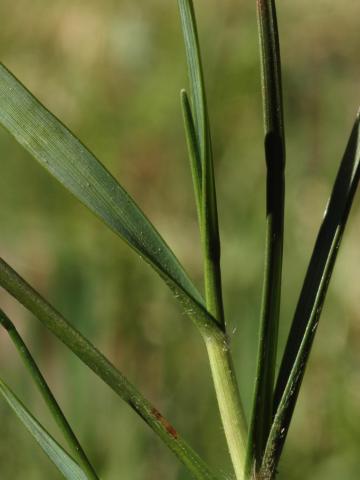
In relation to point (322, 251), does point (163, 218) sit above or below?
below

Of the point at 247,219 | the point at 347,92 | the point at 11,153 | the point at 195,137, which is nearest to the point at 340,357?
the point at 247,219

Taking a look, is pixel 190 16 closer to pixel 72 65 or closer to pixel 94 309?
pixel 94 309

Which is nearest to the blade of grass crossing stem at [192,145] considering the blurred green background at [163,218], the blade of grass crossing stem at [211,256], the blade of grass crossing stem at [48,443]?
the blade of grass crossing stem at [211,256]

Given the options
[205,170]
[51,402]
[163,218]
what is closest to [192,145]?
[205,170]

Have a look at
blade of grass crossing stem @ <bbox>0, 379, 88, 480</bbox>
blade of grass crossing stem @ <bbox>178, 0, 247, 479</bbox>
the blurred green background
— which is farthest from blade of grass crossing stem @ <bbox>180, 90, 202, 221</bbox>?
the blurred green background

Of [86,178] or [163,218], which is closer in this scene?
[86,178]

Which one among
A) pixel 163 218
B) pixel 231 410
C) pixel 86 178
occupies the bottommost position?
pixel 163 218

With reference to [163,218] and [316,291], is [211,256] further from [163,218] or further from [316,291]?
[163,218]
